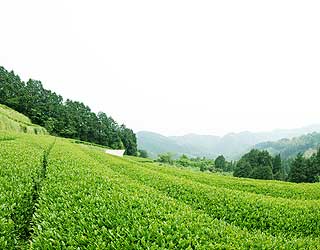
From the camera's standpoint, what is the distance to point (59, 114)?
77312mm

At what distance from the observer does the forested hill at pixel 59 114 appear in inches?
2837

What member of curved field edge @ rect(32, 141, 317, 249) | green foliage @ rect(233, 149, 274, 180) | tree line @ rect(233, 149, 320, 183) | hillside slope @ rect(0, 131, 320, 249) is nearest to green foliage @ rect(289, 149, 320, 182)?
tree line @ rect(233, 149, 320, 183)

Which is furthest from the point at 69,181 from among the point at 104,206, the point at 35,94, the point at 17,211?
the point at 35,94

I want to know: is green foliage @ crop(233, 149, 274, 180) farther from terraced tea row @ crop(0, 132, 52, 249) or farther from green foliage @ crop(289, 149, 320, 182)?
terraced tea row @ crop(0, 132, 52, 249)

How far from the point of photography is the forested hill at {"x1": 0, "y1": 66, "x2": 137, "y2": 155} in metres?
72.1

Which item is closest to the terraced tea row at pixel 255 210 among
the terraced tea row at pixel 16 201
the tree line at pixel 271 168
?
the terraced tea row at pixel 16 201

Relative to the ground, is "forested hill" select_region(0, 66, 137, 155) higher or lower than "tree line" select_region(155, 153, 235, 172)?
higher

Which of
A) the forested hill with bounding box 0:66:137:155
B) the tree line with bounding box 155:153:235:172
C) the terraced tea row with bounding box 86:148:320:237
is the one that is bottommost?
the tree line with bounding box 155:153:235:172

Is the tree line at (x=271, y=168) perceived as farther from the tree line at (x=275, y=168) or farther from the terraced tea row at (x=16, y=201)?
the terraced tea row at (x=16, y=201)

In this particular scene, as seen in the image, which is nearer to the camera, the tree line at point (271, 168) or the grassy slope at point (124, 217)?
the grassy slope at point (124, 217)

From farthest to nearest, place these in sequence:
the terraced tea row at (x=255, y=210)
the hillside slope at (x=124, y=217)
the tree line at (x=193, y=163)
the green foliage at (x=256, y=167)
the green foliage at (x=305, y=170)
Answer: the tree line at (x=193, y=163) < the green foliage at (x=256, y=167) < the green foliage at (x=305, y=170) < the terraced tea row at (x=255, y=210) < the hillside slope at (x=124, y=217)

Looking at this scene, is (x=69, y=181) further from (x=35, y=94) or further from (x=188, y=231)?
(x=35, y=94)

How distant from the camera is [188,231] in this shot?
6.14 m

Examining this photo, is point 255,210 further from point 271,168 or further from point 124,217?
point 271,168
